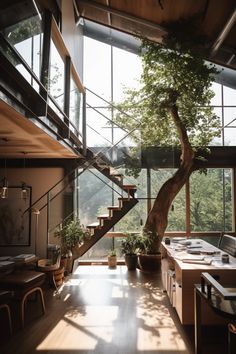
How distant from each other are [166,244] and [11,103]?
3345 millimetres

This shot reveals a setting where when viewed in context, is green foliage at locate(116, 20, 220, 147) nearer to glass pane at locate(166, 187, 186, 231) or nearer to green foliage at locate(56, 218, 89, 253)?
glass pane at locate(166, 187, 186, 231)

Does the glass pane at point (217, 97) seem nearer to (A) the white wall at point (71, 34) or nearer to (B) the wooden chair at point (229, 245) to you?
(A) the white wall at point (71, 34)

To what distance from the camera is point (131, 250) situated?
6.65 metres

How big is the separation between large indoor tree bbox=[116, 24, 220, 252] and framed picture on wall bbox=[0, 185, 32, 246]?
2814 mm

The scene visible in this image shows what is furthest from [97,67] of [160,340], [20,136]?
[160,340]

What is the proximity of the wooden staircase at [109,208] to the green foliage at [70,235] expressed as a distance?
5.2 inches

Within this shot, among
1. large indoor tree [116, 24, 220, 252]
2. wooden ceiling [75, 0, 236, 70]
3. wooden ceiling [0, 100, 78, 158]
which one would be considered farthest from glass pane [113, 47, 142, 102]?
wooden ceiling [0, 100, 78, 158]

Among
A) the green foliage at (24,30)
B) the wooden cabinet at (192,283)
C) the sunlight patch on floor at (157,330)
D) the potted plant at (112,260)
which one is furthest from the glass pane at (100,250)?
the green foliage at (24,30)

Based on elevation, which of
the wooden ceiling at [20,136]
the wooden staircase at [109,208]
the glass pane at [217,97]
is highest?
the glass pane at [217,97]

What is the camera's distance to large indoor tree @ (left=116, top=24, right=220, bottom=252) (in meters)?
6.00

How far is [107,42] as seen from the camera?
8.88 meters

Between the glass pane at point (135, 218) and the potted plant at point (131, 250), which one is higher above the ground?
the glass pane at point (135, 218)

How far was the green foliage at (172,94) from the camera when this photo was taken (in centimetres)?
598

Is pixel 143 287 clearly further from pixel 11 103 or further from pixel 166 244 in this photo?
pixel 11 103
